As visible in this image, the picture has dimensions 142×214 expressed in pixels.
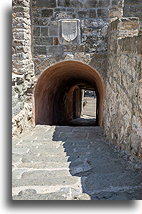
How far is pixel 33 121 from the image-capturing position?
5.91 m

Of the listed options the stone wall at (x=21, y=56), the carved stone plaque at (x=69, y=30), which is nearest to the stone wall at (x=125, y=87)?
the carved stone plaque at (x=69, y=30)

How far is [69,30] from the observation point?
5500mm

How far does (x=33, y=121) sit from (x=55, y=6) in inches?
91.9

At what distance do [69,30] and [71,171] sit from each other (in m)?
3.06

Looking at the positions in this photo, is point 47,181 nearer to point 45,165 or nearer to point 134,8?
point 45,165

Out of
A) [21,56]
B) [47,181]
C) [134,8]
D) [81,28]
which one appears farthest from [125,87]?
[134,8]

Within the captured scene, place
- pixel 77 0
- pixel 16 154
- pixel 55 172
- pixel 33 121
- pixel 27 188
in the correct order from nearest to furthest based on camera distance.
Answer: pixel 27 188 → pixel 55 172 → pixel 16 154 → pixel 77 0 → pixel 33 121

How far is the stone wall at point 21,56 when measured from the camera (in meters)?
5.04

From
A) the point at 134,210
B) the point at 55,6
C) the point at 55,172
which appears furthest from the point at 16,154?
the point at 55,6

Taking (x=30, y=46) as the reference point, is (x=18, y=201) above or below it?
below

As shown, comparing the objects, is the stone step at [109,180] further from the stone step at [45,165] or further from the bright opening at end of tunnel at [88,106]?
the bright opening at end of tunnel at [88,106]

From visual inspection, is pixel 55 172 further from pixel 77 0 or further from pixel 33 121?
pixel 77 0

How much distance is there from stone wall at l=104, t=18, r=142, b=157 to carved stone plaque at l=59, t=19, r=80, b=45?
26.1 inches

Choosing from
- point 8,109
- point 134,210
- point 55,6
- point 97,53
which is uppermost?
point 55,6
